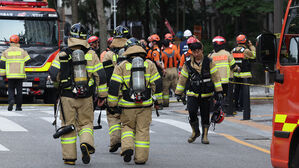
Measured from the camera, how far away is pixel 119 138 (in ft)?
35.6

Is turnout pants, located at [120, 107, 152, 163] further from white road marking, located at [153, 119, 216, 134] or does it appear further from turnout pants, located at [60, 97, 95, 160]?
white road marking, located at [153, 119, 216, 134]

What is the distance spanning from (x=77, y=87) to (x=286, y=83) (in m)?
3.53

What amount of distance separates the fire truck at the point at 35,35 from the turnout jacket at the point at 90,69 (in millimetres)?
11530

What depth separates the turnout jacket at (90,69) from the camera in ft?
32.1

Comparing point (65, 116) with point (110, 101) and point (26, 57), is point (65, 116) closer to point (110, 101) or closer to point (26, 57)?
point (110, 101)

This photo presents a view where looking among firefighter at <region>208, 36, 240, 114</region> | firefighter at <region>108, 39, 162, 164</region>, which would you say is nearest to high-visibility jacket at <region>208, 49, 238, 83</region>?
firefighter at <region>208, 36, 240, 114</region>

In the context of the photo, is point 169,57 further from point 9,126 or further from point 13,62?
point 9,126

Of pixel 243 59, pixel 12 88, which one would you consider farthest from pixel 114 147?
pixel 12 88

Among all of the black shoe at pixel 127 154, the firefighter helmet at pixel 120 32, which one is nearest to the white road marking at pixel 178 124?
the firefighter helmet at pixel 120 32

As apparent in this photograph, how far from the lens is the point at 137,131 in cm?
1001

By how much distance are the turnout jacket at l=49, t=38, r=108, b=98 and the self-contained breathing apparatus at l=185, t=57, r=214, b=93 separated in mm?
2373

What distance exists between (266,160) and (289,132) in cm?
354

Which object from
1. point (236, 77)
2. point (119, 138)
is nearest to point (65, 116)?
point (119, 138)

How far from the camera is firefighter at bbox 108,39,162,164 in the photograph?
985 centimetres
